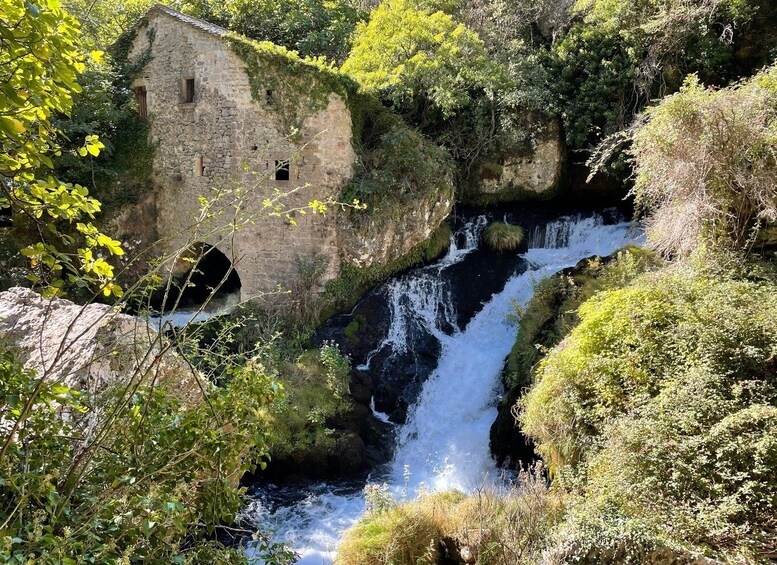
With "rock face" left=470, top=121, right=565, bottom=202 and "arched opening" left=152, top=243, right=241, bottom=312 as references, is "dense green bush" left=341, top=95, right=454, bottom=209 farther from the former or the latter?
"arched opening" left=152, top=243, right=241, bottom=312

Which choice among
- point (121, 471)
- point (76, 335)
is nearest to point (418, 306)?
point (76, 335)

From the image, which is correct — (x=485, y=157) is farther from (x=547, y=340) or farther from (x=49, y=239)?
(x=49, y=239)

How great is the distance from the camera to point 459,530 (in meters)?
5.34

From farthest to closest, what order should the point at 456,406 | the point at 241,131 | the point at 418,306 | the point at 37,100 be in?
the point at 418,306 < the point at 241,131 < the point at 456,406 < the point at 37,100

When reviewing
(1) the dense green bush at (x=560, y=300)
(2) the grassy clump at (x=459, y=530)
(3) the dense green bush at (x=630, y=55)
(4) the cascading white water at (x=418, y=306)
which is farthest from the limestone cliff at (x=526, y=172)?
(2) the grassy clump at (x=459, y=530)

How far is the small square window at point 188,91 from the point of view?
36.0 feet

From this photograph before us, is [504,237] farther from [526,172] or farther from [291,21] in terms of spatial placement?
[291,21]

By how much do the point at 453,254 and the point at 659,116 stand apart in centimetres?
572

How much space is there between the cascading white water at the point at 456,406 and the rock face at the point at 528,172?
152cm

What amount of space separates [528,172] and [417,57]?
428cm

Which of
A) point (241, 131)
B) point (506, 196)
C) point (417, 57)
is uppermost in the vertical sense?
point (417, 57)

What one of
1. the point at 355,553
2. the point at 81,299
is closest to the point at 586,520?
the point at 355,553

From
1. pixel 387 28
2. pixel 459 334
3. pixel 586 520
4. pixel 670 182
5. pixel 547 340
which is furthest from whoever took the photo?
pixel 387 28

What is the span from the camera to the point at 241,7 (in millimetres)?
14328
